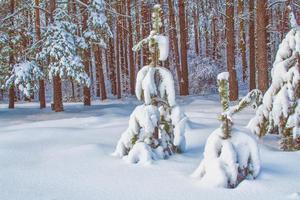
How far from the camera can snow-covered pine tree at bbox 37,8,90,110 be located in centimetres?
1438

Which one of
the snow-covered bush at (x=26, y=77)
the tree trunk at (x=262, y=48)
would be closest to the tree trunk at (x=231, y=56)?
the tree trunk at (x=262, y=48)

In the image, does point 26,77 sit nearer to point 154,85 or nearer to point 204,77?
point 154,85

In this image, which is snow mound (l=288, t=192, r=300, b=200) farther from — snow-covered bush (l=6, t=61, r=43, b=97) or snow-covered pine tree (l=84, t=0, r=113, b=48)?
snow-covered pine tree (l=84, t=0, r=113, b=48)

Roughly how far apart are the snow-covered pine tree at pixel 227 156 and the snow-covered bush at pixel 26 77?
10.2 metres

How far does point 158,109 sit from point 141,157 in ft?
2.86

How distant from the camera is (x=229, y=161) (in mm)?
5168

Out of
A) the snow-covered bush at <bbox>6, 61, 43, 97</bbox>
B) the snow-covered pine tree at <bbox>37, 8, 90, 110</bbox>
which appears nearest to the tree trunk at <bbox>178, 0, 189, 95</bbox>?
the snow-covered pine tree at <bbox>37, 8, 90, 110</bbox>

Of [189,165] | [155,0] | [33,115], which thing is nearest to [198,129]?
[189,165]

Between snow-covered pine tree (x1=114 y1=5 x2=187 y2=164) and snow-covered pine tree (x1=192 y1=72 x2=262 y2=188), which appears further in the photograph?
snow-covered pine tree (x1=114 y1=5 x2=187 y2=164)

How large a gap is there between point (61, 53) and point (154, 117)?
8922mm

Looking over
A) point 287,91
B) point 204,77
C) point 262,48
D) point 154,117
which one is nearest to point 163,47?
point 154,117

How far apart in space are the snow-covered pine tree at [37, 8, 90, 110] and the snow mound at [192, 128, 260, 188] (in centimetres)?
973

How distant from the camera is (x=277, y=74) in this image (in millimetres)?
7469

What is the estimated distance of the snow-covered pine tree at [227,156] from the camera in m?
5.14
